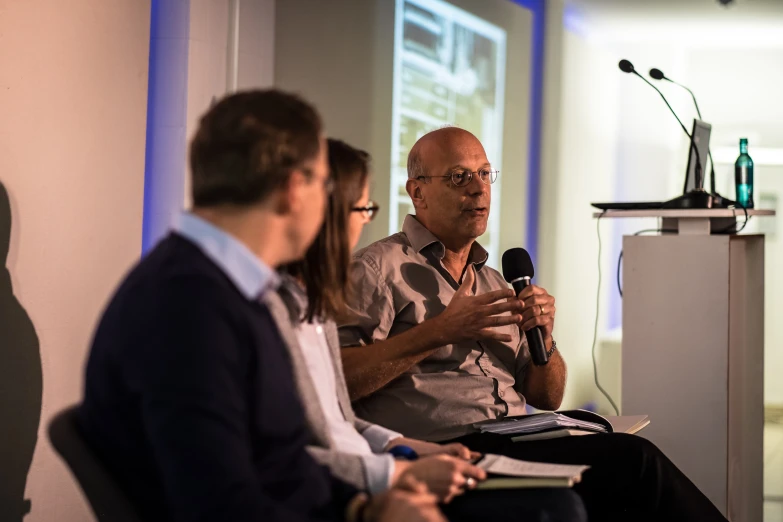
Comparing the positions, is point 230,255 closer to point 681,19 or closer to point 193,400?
point 193,400

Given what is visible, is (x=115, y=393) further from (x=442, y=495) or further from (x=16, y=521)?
(x=16, y=521)

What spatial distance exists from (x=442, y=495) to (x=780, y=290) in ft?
20.9

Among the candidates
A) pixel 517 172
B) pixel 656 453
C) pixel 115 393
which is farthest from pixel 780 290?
pixel 115 393

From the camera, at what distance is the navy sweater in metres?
1.05

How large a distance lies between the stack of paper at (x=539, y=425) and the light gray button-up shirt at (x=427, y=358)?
110 millimetres

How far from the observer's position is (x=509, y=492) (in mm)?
1733

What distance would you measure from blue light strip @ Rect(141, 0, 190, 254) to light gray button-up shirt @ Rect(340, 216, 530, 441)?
92cm

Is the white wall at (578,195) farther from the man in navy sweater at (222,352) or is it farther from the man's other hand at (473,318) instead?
the man in navy sweater at (222,352)

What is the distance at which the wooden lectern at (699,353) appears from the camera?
3133 mm

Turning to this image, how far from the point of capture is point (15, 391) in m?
2.18

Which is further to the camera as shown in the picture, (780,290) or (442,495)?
(780,290)

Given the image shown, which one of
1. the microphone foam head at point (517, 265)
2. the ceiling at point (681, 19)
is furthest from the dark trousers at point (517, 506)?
the ceiling at point (681, 19)

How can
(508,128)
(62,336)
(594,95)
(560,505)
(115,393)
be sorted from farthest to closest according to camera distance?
(594,95) < (508,128) < (62,336) < (560,505) < (115,393)

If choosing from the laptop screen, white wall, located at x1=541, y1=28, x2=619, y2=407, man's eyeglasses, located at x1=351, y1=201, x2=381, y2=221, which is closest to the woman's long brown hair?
man's eyeglasses, located at x1=351, y1=201, x2=381, y2=221
